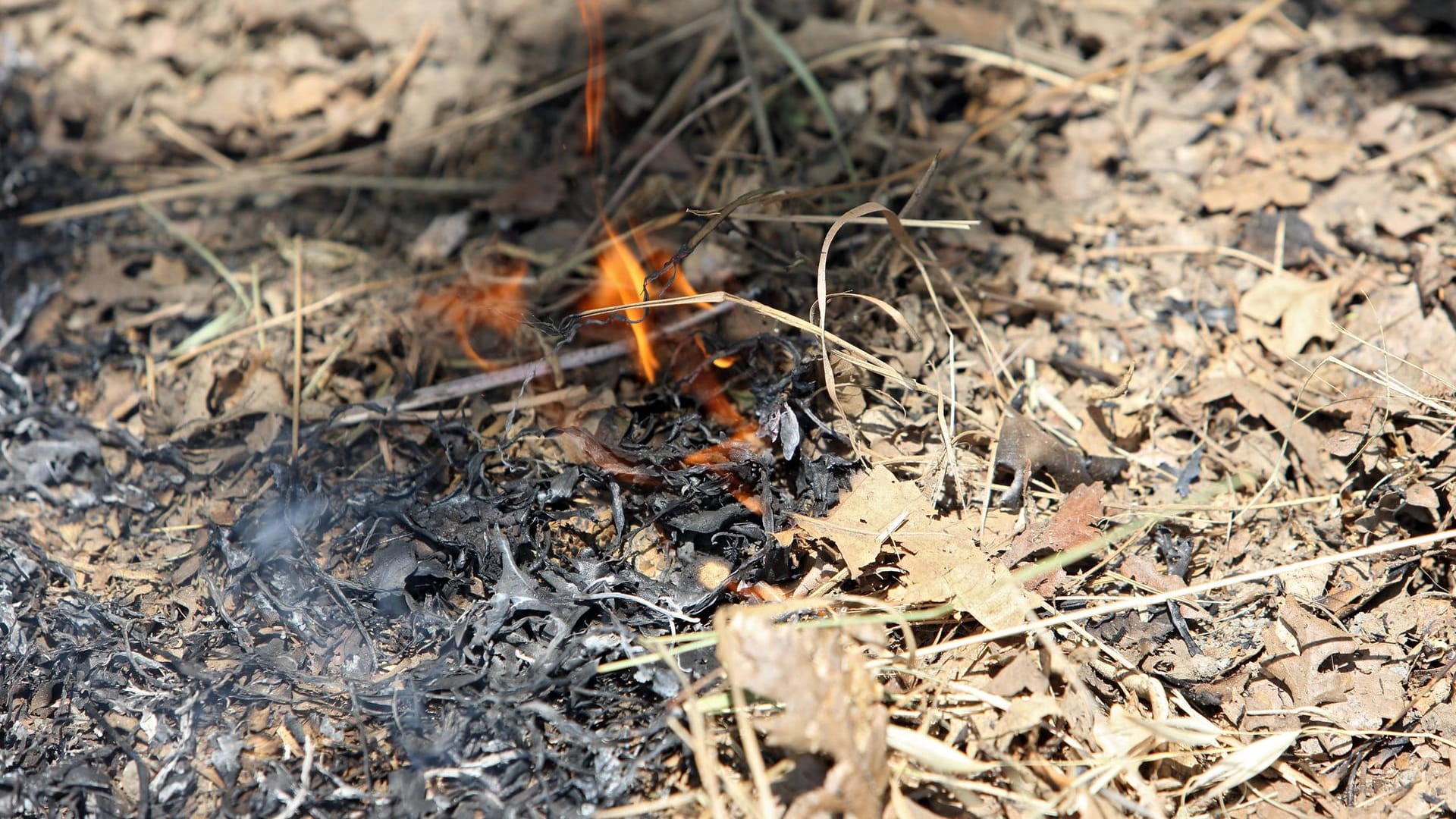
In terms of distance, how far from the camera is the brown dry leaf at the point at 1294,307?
7.72ft

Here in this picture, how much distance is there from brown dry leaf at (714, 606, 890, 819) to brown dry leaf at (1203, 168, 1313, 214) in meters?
1.84

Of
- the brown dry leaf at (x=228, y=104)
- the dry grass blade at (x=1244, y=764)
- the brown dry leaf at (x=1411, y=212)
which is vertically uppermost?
the brown dry leaf at (x=228, y=104)

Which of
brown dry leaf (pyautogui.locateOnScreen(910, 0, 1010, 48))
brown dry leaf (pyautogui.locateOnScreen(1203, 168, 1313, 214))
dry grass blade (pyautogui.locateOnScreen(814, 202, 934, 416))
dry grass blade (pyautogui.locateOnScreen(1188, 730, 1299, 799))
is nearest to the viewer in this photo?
dry grass blade (pyautogui.locateOnScreen(1188, 730, 1299, 799))

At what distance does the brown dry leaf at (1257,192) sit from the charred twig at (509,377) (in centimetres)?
143

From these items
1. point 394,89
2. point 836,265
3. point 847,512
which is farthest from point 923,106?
point 394,89

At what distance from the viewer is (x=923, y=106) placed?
9.62 ft

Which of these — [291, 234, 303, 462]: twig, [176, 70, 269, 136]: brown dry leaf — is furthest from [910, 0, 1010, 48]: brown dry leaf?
[176, 70, 269, 136]: brown dry leaf

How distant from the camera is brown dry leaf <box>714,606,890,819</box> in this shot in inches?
60.4

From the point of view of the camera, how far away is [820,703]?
5.04 ft

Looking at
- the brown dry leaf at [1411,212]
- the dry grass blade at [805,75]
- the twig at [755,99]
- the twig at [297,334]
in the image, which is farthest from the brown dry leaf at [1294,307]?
the twig at [297,334]

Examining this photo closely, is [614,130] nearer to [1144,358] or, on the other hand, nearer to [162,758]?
[1144,358]

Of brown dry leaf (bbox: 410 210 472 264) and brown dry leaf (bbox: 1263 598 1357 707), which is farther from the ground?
brown dry leaf (bbox: 410 210 472 264)

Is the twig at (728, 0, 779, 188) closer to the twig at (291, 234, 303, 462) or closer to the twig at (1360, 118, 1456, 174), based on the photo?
the twig at (291, 234, 303, 462)

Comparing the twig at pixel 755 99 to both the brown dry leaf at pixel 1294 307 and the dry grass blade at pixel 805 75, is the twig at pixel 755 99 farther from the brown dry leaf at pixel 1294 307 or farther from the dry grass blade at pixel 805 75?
the brown dry leaf at pixel 1294 307
